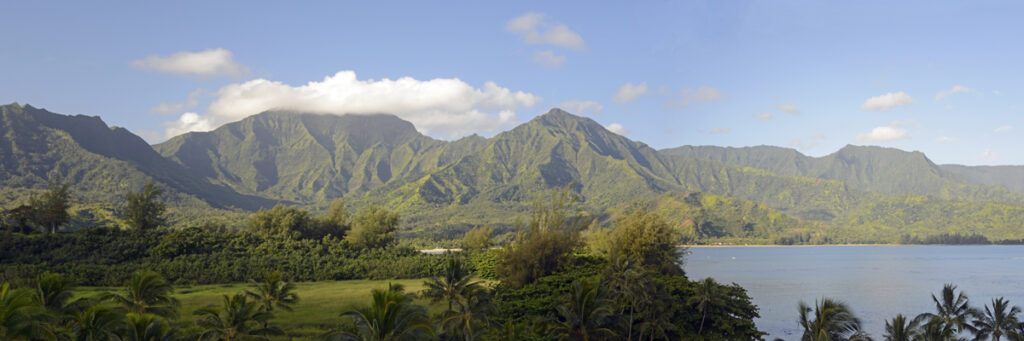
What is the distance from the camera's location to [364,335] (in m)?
27.6

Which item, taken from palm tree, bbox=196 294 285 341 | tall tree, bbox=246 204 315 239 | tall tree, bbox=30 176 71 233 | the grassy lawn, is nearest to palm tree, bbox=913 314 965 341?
the grassy lawn

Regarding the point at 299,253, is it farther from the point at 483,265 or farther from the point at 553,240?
the point at 553,240

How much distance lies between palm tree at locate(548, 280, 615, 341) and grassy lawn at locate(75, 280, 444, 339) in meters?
19.8

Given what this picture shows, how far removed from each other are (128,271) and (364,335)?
6641cm

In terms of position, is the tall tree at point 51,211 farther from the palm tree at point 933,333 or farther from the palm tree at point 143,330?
the palm tree at point 933,333

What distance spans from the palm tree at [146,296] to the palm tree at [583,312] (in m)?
26.3

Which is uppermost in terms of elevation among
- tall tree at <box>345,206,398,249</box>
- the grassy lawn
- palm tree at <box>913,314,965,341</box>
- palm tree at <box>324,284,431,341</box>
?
tall tree at <box>345,206,398,249</box>

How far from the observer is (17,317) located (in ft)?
76.8

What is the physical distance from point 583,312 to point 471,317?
7.99 meters

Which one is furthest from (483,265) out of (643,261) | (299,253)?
(643,261)

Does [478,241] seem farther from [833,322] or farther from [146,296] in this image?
[833,322]

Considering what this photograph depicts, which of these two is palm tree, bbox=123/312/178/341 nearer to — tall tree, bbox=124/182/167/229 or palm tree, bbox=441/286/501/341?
palm tree, bbox=441/286/501/341

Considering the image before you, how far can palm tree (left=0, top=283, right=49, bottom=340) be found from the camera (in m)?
23.1

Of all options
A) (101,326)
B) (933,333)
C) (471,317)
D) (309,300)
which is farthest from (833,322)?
(309,300)
